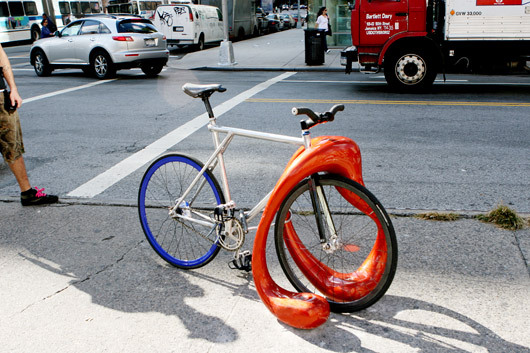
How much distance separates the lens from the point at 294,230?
3385 mm

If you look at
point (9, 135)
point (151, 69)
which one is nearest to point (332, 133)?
point (9, 135)

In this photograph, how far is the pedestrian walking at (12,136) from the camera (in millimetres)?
4789

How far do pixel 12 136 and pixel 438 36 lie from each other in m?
9.22

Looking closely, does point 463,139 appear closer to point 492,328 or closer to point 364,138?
point 364,138

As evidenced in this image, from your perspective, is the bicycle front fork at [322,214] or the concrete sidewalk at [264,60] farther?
the concrete sidewalk at [264,60]

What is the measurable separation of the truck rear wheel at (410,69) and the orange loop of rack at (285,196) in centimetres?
900

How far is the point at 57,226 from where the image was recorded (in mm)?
4664

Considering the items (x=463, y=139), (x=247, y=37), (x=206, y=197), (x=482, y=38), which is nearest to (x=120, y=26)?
(x=482, y=38)

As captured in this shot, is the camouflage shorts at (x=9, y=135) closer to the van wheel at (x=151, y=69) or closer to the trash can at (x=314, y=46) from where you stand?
the van wheel at (x=151, y=69)

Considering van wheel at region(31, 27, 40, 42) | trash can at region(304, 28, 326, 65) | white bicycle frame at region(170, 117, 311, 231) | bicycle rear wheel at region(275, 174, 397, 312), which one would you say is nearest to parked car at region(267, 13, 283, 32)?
van wheel at region(31, 27, 40, 42)

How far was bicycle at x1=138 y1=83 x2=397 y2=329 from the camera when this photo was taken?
2.94 metres

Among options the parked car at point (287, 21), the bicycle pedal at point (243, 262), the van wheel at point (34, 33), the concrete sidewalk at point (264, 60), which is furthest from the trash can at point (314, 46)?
the parked car at point (287, 21)

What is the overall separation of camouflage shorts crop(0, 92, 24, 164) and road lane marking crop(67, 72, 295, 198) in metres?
0.73

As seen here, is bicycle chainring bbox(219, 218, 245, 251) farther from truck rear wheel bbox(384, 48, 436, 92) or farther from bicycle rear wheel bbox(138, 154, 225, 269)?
truck rear wheel bbox(384, 48, 436, 92)
